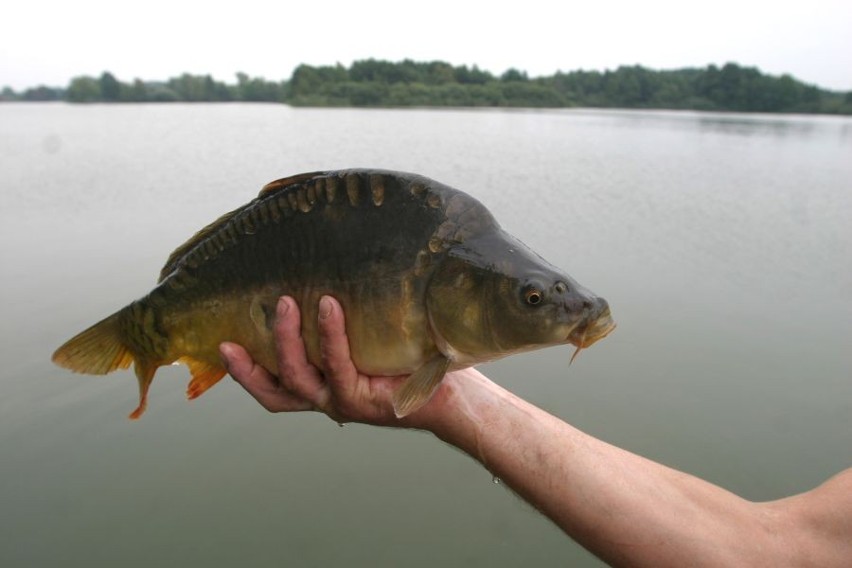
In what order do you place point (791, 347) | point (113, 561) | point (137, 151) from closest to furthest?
point (113, 561), point (791, 347), point (137, 151)

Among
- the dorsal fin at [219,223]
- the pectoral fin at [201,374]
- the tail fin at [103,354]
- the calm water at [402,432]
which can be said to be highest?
the dorsal fin at [219,223]

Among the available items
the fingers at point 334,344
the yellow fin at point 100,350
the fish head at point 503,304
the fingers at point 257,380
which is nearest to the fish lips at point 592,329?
the fish head at point 503,304

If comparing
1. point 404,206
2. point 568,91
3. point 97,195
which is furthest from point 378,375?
point 568,91

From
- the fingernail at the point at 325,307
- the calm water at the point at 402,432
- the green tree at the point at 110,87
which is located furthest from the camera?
the green tree at the point at 110,87

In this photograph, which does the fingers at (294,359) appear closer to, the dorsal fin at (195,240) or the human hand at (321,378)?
the human hand at (321,378)

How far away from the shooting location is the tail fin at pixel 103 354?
7.24 ft

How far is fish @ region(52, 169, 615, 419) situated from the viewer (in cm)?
188

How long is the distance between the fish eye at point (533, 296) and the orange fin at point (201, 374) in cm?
111

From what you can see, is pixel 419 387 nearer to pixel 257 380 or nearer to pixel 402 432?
pixel 257 380

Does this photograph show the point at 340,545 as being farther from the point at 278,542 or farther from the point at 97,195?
the point at 97,195

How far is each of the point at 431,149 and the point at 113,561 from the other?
60.5 ft

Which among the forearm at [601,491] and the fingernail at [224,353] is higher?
the fingernail at [224,353]

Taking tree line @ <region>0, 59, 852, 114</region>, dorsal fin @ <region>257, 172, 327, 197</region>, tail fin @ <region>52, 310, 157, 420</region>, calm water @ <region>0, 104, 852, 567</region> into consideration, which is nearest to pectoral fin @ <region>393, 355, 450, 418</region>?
dorsal fin @ <region>257, 172, 327, 197</region>

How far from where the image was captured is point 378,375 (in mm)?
2111
